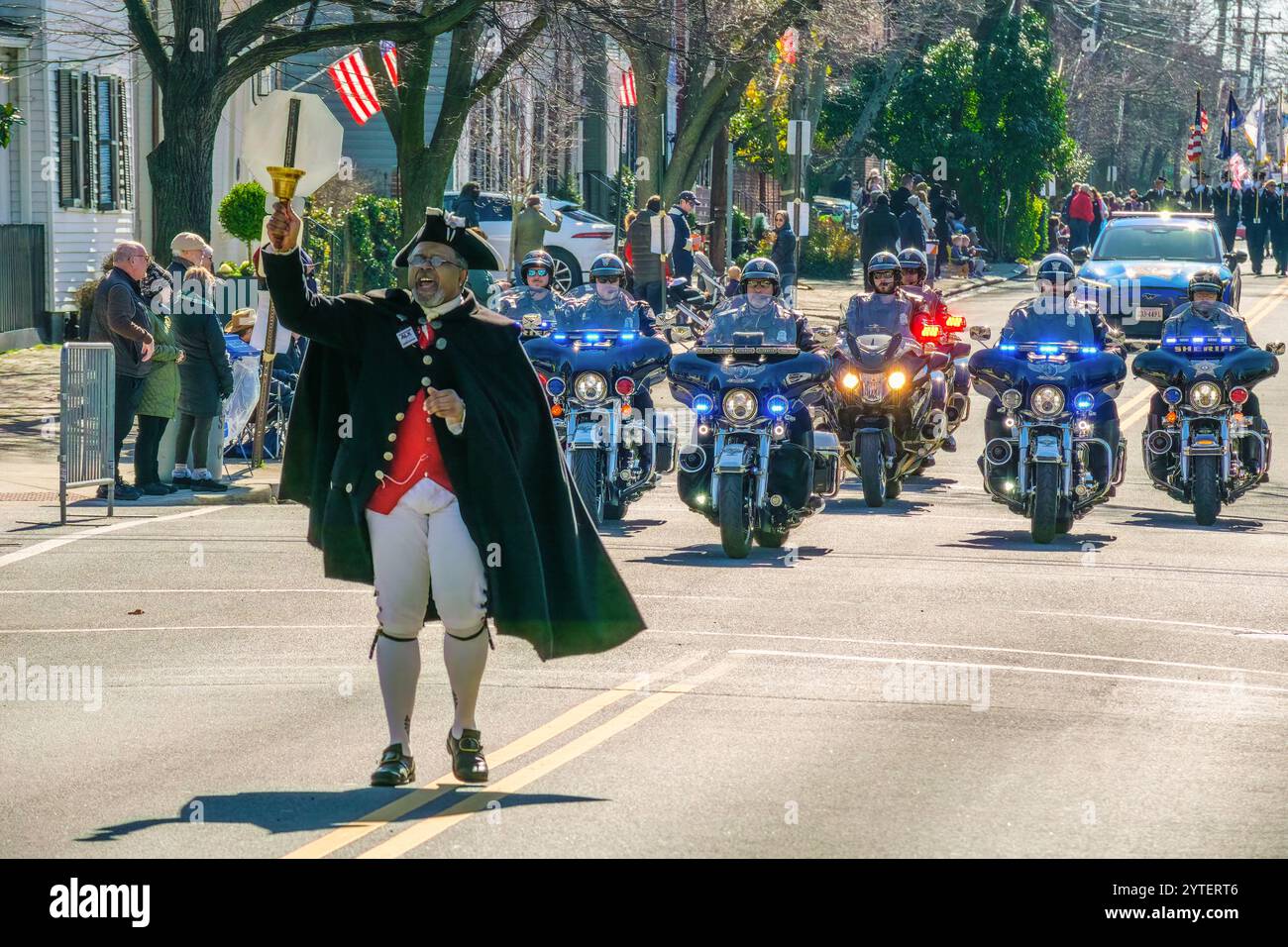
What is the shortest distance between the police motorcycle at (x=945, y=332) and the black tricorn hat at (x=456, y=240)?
1017cm

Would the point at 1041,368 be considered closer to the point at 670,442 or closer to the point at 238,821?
the point at 670,442

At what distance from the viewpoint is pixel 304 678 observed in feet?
33.3

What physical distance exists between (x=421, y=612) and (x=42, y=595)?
5.48 m

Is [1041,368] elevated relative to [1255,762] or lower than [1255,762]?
elevated

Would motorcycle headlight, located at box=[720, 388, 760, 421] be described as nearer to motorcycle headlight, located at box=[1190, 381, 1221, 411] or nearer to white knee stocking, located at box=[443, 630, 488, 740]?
motorcycle headlight, located at box=[1190, 381, 1221, 411]

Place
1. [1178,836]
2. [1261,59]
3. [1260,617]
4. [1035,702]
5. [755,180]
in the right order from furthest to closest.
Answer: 1. [1261,59]
2. [755,180]
3. [1260,617]
4. [1035,702]
5. [1178,836]

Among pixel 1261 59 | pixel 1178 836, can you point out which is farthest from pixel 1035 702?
pixel 1261 59

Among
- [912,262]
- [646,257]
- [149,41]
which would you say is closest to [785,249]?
[646,257]

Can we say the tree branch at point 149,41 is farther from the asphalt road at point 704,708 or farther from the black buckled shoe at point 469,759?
the black buckled shoe at point 469,759

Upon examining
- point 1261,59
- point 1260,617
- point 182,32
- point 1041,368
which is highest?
point 1261,59

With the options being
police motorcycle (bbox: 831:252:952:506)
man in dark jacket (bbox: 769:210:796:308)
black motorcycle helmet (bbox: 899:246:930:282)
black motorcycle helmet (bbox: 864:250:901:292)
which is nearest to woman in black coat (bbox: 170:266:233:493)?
police motorcycle (bbox: 831:252:952:506)

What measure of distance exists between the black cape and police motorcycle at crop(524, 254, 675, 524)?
726cm

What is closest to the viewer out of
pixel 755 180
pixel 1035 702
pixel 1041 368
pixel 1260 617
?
pixel 1035 702

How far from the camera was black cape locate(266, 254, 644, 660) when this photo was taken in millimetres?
7602
